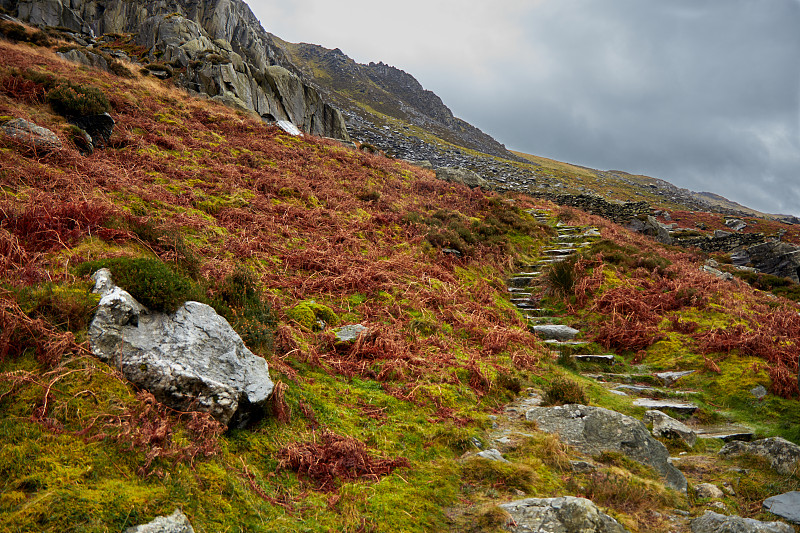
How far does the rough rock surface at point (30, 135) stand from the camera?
354 inches

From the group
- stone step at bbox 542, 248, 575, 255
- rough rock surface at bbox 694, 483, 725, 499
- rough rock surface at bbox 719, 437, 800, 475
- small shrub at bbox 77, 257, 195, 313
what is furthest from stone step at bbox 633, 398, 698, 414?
stone step at bbox 542, 248, 575, 255

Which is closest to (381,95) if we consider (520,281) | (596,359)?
(520,281)

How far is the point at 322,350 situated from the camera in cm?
718

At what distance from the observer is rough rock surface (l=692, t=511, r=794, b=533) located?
12.8ft

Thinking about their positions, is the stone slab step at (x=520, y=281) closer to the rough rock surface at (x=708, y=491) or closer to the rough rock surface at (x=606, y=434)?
the rough rock surface at (x=606, y=434)

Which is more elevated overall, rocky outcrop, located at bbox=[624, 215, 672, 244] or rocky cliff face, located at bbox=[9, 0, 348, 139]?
rocky cliff face, located at bbox=[9, 0, 348, 139]

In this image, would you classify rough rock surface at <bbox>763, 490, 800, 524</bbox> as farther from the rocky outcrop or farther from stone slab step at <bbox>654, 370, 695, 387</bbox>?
the rocky outcrop

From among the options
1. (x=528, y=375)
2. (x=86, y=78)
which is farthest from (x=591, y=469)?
(x=86, y=78)

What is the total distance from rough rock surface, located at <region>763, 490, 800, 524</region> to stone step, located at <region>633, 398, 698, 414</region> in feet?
9.30

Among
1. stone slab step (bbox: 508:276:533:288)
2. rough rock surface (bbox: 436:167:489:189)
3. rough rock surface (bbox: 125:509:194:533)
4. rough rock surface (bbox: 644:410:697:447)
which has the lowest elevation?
rough rock surface (bbox: 125:509:194:533)

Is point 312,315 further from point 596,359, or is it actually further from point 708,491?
point 596,359

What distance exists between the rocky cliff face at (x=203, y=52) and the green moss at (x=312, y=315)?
2283 centimetres

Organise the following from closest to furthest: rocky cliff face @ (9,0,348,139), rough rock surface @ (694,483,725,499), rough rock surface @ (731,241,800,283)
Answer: rough rock surface @ (694,483,725,499) → rough rock surface @ (731,241,800,283) → rocky cliff face @ (9,0,348,139)

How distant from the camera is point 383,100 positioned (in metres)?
126
